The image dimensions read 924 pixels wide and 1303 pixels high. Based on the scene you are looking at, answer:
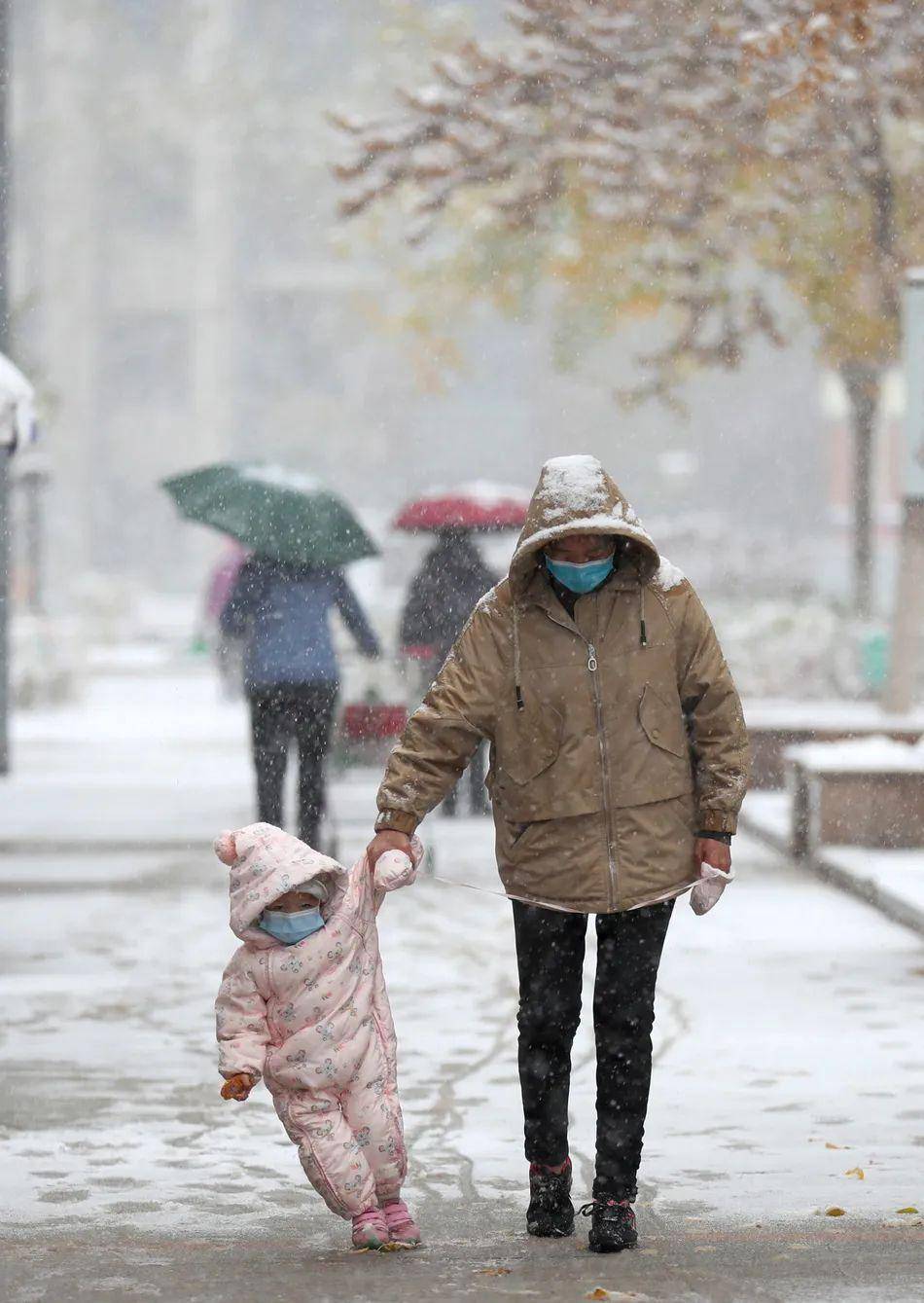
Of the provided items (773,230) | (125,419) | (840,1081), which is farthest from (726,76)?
(125,419)

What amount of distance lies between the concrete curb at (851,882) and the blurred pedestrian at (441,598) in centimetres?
210

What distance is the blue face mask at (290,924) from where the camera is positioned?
5.45 m

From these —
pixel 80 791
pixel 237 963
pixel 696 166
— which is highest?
pixel 696 166

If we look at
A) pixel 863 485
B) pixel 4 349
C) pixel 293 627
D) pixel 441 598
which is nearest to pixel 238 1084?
pixel 293 627

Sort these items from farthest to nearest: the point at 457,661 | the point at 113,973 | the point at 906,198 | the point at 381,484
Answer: the point at 381,484
the point at 906,198
the point at 113,973
the point at 457,661

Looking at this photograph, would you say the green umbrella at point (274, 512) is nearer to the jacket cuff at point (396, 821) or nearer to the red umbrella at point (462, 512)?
the red umbrella at point (462, 512)

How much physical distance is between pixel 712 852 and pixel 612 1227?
0.85 m

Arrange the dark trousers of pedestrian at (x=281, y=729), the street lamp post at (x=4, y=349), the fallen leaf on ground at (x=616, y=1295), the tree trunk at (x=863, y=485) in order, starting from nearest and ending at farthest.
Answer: the fallen leaf on ground at (x=616, y=1295) < the dark trousers of pedestrian at (x=281, y=729) < the street lamp post at (x=4, y=349) < the tree trunk at (x=863, y=485)

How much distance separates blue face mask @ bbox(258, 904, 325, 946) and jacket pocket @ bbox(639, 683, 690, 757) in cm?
84

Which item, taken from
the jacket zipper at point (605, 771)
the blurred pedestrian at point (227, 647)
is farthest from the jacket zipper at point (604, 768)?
the blurred pedestrian at point (227, 647)

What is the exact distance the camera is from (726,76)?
16594 millimetres

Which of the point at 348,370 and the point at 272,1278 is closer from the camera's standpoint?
the point at 272,1278

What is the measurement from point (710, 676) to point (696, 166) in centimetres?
1227

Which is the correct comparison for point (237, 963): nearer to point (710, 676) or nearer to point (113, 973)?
point (710, 676)
